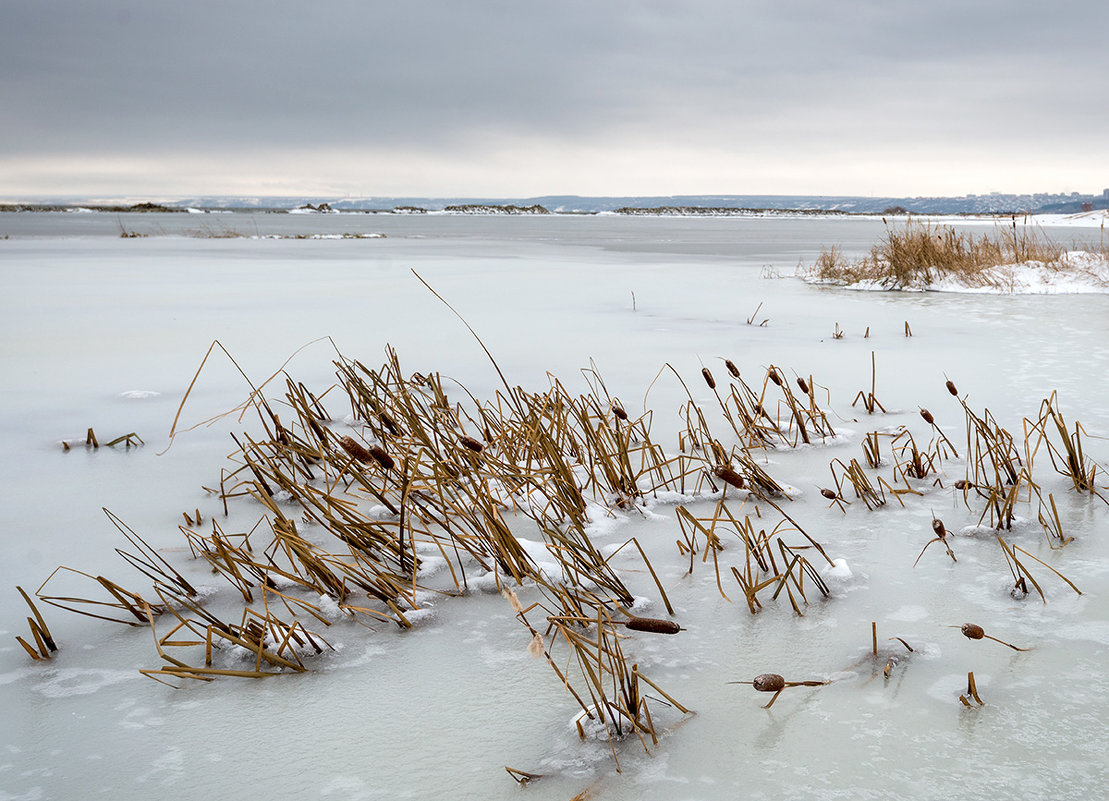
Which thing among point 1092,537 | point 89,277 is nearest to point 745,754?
point 1092,537

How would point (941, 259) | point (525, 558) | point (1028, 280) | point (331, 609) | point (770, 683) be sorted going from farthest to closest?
point (941, 259)
point (1028, 280)
point (525, 558)
point (331, 609)
point (770, 683)

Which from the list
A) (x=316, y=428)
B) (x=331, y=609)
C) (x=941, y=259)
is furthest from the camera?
(x=941, y=259)

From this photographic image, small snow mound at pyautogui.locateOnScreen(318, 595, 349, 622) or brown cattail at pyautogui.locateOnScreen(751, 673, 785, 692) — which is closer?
brown cattail at pyautogui.locateOnScreen(751, 673, 785, 692)

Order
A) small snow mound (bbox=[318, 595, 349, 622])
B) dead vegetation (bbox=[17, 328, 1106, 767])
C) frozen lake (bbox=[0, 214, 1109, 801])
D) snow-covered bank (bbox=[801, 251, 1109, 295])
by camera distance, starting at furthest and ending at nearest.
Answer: snow-covered bank (bbox=[801, 251, 1109, 295]) → small snow mound (bbox=[318, 595, 349, 622]) → dead vegetation (bbox=[17, 328, 1106, 767]) → frozen lake (bbox=[0, 214, 1109, 801])

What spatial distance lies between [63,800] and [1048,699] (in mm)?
1730

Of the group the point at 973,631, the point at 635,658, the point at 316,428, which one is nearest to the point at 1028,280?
the point at 316,428

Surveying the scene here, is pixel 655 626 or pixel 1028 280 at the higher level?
pixel 1028 280

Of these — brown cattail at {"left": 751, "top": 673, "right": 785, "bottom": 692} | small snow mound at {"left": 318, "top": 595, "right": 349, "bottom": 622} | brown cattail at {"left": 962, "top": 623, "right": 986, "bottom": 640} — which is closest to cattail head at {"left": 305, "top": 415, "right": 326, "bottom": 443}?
small snow mound at {"left": 318, "top": 595, "right": 349, "bottom": 622}

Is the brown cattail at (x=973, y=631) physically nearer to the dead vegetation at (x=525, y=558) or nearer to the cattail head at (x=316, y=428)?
the dead vegetation at (x=525, y=558)

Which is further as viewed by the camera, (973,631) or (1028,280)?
(1028,280)

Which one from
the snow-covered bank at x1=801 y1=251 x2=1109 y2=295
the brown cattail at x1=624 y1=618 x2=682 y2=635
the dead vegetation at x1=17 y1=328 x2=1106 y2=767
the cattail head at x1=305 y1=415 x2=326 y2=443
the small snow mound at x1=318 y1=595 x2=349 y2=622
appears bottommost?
the small snow mound at x1=318 y1=595 x2=349 y2=622

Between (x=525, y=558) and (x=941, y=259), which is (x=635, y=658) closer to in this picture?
(x=525, y=558)

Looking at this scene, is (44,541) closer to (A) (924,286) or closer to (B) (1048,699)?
(B) (1048,699)

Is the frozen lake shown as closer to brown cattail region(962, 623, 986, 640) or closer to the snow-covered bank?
brown cattail region(962, 623, 986, 640)
